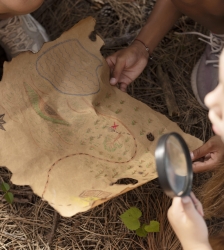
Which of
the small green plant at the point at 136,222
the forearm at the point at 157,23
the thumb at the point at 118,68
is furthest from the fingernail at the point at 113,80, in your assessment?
the small green plant at the point at 136,222

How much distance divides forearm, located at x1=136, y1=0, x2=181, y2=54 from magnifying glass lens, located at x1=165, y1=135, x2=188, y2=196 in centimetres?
53

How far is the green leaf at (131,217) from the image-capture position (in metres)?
0.99

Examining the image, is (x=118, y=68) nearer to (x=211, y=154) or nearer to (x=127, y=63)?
(x=127, y=63)

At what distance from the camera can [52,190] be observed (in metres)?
0.82

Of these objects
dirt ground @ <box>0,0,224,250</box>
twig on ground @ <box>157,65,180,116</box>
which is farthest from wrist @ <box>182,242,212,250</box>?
twig on ground @ <box>157,65,180,116</box>

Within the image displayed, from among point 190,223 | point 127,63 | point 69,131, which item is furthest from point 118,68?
point 190,223

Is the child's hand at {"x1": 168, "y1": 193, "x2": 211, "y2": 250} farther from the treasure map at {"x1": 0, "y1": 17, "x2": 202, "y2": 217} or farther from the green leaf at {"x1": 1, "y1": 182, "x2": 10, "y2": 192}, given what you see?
the green leaf at {"x1": 1, "y1": 182, "x2": 10, "y2": 192}

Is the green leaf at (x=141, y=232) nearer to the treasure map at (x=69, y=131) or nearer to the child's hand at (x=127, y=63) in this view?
the treasure map at (x=69, y=131)

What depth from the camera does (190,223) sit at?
0.66 m

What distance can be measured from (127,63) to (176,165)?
17.8 inches

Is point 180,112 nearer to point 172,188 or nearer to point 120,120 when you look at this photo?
point 120,120

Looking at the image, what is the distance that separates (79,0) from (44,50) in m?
0.54

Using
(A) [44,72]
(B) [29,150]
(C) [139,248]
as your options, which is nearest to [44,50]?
(A) [44,72]

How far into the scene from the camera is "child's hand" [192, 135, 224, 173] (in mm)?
935
